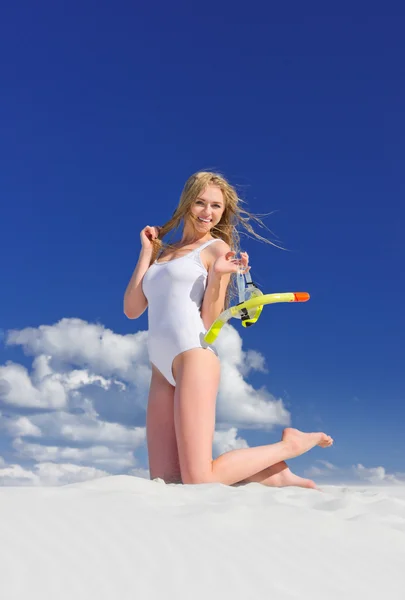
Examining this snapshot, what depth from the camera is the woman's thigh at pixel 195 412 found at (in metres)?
3.76

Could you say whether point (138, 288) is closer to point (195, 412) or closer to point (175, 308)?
point (175, 308)

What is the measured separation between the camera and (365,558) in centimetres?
228

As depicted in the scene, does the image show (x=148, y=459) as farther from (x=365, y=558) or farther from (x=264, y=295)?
(x=365, y=558)

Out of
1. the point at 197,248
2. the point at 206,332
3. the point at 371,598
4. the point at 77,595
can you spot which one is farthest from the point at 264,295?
the point at 77,595

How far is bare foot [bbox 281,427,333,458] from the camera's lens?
404cm

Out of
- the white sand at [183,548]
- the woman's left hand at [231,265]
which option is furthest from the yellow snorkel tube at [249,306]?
the white sand at [183,548]

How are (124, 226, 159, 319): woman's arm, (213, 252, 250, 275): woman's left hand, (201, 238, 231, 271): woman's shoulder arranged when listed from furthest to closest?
(124, 226, 159, 319): woman's arm
(201, 238, 231, 271): woman's shoulder
(213, 252, 250, 275): woman's left hand

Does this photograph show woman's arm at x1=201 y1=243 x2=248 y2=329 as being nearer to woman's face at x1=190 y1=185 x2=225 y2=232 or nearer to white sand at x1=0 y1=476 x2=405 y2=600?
woman's face at x1=190 y1=185 x2=225 y2=232

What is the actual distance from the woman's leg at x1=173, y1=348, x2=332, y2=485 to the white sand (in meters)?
0.92

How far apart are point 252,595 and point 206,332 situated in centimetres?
233

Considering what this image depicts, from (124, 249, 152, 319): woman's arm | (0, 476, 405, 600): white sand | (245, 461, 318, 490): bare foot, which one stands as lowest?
(0, 476, 405, 600): white sand

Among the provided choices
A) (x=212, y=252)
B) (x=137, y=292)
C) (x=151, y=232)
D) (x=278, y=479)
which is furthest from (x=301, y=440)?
(x=151, y=232)

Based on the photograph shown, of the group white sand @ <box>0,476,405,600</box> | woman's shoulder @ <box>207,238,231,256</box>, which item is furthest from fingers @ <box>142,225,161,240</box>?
white sand @ <box>0,476,405,600</box>

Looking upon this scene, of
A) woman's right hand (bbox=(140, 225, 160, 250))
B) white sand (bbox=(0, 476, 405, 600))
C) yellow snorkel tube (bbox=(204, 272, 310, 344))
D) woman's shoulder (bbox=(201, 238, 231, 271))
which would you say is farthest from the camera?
woman's right hand (bbox=(140, 225, 160, 250))
